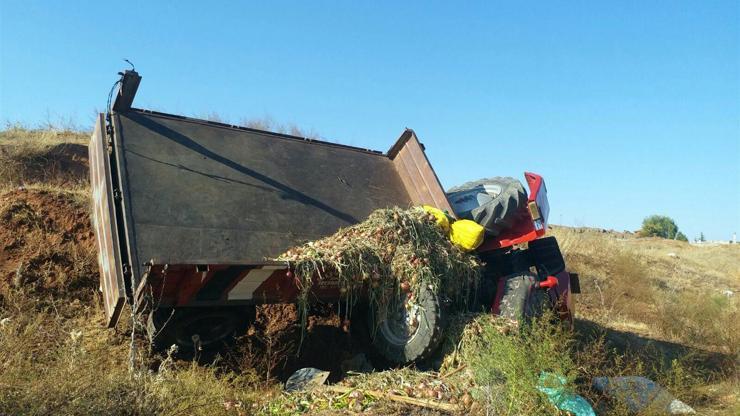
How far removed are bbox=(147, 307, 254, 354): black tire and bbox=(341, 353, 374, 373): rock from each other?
995mm

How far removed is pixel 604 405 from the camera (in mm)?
4371

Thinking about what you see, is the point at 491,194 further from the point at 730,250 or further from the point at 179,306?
the point at 730,250

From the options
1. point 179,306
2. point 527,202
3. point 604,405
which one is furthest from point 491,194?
point 179,306

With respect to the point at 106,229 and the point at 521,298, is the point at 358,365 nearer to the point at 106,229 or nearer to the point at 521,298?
the point at 521,298

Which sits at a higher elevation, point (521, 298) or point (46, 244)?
point (46, 244)

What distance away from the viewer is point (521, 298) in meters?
5.35

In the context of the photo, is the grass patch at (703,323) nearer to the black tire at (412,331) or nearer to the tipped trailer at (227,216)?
the tipped trailer at (227,216)

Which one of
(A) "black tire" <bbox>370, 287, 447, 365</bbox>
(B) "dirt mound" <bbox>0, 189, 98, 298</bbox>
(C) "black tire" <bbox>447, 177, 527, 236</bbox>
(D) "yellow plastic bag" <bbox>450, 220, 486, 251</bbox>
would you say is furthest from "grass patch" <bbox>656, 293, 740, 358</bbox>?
(B) "dirt mound" <bbox>0, 189, 98, 298</bbox>

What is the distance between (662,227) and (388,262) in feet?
133

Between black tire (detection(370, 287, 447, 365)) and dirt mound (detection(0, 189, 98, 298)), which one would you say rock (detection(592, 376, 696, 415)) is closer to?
black tire (detection(370, 287, 447, 365))

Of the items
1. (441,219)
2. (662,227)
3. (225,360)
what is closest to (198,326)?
(225,360)

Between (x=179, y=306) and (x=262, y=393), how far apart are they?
0.92m

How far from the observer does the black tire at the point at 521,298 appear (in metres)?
5.25

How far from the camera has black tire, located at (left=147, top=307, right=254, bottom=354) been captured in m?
4.58
